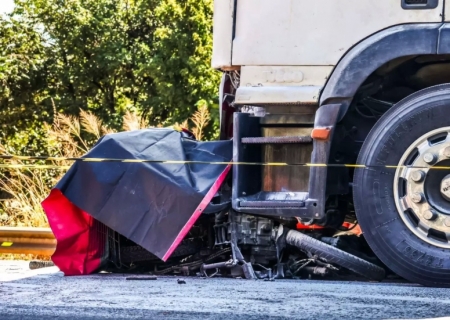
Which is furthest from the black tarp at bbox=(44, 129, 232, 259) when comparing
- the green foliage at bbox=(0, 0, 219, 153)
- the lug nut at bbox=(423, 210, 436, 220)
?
the green foliage at bbox=(0, 0, 219, 153)

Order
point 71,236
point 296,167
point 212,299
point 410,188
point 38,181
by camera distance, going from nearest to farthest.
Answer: point 212,299 → point 410,188 → point 296,167 → point 71,236 → point 38,181

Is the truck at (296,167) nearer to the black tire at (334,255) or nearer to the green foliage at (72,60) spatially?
the black tire at (334,255)

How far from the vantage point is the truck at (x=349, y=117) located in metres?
5.68

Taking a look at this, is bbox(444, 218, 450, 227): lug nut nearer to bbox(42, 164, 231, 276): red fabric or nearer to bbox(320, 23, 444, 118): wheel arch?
bbox(320, 23, 444, 118): wheel arch

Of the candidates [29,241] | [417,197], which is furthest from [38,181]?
[417,197]

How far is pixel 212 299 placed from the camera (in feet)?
16.1

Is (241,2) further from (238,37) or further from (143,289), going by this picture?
(143,289)

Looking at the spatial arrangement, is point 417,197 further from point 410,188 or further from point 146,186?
point 146,186

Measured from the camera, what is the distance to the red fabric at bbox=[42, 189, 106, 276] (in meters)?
6.61

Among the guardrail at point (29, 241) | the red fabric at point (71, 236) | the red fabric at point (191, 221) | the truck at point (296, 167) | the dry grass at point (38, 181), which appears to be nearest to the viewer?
the truck at point (296, 167)

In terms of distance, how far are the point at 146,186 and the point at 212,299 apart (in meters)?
1.62

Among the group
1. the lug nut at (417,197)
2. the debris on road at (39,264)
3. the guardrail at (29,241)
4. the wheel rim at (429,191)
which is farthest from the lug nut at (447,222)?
the guardrail at (29,241)

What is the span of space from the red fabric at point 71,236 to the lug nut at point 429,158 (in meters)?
2.28

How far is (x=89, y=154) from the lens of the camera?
661cm
